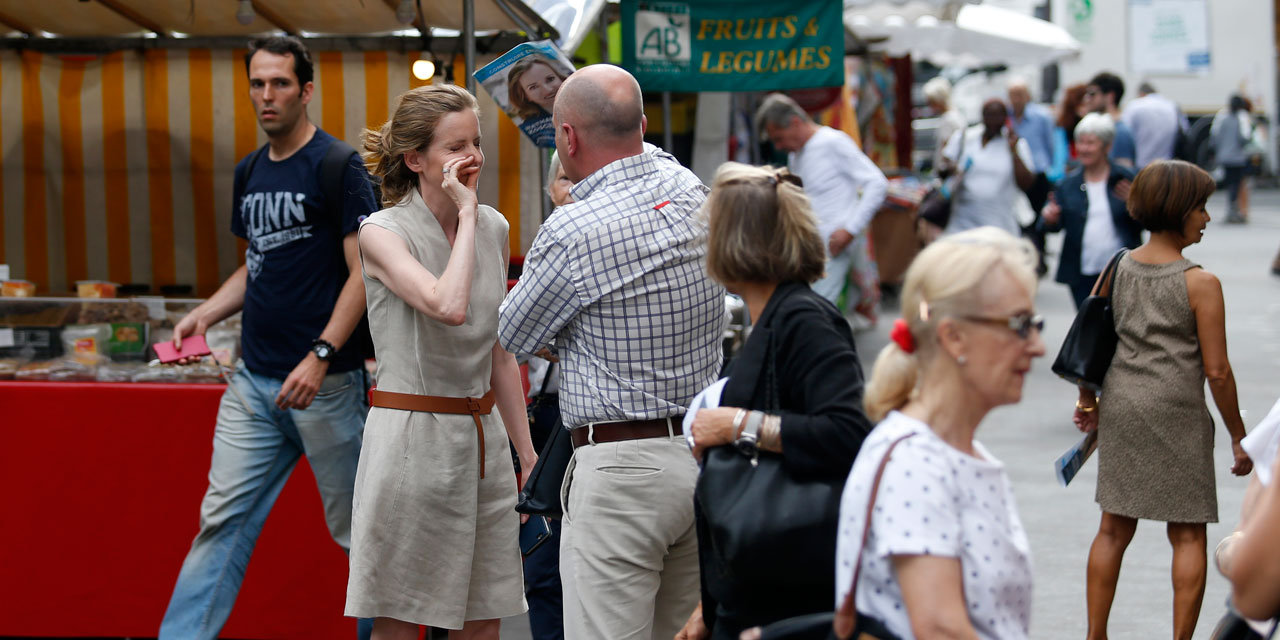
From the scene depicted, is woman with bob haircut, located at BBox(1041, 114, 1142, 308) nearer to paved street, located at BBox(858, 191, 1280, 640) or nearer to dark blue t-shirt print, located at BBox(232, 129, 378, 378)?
paved street, located at BBox(858, 191, 1280, 640)

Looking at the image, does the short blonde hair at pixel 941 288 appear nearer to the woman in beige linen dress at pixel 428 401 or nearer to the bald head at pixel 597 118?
the bald head at pixel 597 118

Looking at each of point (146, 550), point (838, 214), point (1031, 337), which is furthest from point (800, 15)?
point (1031, 337)

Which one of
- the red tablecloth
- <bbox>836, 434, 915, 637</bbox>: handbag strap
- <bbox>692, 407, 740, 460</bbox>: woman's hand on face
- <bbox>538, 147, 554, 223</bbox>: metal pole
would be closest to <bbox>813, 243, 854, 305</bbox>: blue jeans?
<bbox>538, 147, 554, 223</bbox>: metal pole

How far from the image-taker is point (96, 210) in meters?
6.49

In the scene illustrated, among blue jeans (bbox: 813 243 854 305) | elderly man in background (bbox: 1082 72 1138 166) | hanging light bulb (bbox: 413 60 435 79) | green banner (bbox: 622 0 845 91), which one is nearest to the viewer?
hanging light bulb (bbox: 413 60 435 79)

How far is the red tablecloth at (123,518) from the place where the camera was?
15.2 feet

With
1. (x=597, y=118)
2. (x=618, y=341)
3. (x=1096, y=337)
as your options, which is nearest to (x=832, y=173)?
(x=1096, y=337)

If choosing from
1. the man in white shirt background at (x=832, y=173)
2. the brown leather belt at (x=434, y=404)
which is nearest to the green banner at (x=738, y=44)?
the man in white shirt background at (x=832, y=173)

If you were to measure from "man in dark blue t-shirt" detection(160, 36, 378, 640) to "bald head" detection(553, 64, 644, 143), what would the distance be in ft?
4.03

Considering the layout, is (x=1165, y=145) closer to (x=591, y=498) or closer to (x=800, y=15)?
(x=800, y=15)

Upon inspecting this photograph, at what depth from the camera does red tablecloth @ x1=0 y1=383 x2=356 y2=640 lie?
4.62 metres

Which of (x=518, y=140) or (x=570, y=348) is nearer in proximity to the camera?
(x=570, y=348)

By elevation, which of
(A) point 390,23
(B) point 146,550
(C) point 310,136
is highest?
(A) point 390,23

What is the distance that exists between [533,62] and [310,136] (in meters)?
0.80
